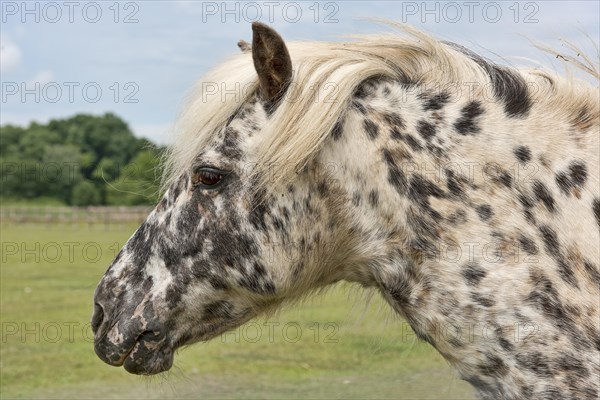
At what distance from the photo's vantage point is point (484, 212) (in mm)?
2600

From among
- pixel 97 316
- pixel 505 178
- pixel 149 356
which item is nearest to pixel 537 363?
pixel 505 178

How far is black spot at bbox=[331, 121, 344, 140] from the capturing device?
2.74 metres

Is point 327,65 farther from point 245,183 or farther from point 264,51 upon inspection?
point 245,183

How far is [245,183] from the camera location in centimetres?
279

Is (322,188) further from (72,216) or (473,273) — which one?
(72,216)

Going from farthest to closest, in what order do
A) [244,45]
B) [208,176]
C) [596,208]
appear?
[244,45] → [208,176] → [596,208]

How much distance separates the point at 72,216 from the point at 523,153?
148 feet

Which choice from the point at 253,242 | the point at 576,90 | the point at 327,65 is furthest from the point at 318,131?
the point at 576,90

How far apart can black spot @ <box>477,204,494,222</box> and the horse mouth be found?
1.33 metres

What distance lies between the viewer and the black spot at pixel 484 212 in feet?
8.51

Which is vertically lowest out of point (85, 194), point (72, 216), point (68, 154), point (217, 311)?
point (68, 154)

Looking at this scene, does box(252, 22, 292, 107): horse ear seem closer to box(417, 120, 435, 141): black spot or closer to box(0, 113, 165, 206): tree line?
box(417, 120, 435, 141): black spot

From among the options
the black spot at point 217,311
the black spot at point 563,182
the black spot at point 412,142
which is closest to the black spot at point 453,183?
the black spot at point 412,142

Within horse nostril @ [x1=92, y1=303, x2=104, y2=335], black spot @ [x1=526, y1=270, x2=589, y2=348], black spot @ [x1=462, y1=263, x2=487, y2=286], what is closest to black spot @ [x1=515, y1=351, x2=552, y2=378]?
black spot @ [x1=526, y1=270, x2=589, y2=348]
